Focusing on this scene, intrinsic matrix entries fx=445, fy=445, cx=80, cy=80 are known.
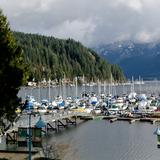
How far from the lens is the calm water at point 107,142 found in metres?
57.6

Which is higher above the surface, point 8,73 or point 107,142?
point 8,73

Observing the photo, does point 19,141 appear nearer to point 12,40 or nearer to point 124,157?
point 124,157

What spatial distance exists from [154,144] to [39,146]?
75.2ft

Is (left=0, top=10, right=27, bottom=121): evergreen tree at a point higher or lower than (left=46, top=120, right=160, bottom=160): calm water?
higher

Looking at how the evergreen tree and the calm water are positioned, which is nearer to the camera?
the evergreen tree

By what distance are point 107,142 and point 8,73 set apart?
40922mm

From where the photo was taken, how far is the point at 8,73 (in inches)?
1244

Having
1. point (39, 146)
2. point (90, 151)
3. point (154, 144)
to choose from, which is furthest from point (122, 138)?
point (39, 146)

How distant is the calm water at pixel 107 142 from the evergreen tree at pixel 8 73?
890 inches

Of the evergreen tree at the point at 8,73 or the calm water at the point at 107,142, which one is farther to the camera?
the calm water at the point at 107,142

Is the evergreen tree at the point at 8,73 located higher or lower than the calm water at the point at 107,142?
higher

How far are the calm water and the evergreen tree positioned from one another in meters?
22.6

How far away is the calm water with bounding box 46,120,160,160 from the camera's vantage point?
189ft

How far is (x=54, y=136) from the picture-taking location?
3039 inches
